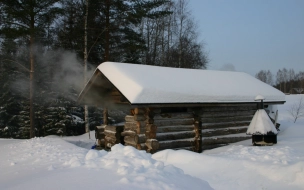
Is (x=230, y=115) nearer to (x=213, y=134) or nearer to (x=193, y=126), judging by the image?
(x=213, y=134)

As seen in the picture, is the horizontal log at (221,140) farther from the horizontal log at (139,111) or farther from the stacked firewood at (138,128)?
the horizontal log at (139,111)

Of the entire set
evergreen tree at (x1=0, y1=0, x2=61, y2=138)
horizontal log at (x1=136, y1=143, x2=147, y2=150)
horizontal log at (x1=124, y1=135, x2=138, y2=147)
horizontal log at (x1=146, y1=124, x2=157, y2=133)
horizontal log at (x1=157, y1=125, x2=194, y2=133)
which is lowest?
horizontal log at (x1=136, y1=143, x2=147, y2=150)

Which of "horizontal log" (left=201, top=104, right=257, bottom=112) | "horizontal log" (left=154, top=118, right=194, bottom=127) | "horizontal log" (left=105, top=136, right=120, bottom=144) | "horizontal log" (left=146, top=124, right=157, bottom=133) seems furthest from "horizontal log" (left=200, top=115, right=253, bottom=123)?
"horizontal log" (left=105, top=136, right=120, bottom=144)

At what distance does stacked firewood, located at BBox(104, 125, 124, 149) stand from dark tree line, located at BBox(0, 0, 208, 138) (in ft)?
21.2

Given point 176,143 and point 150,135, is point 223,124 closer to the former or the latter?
point 176,143

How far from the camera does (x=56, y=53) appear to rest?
2005 centimetres

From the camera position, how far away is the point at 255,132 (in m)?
8.81

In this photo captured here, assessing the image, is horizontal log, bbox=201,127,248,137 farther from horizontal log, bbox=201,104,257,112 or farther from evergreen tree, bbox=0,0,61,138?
evergreen tree, bbox=0,0,61,138

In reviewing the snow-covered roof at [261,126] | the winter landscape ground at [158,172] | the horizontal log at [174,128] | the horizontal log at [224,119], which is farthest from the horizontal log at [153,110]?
the snow-covered roof at [261,126]

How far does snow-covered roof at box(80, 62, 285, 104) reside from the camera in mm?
7918

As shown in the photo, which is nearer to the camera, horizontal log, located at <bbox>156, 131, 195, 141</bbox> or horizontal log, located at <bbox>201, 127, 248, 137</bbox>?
horizontal log, located at <bbox>156, 131, 195, 141</bbox>

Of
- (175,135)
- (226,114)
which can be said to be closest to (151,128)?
(175,135)

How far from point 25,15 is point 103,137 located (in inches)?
326

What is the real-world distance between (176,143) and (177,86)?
194 cm
